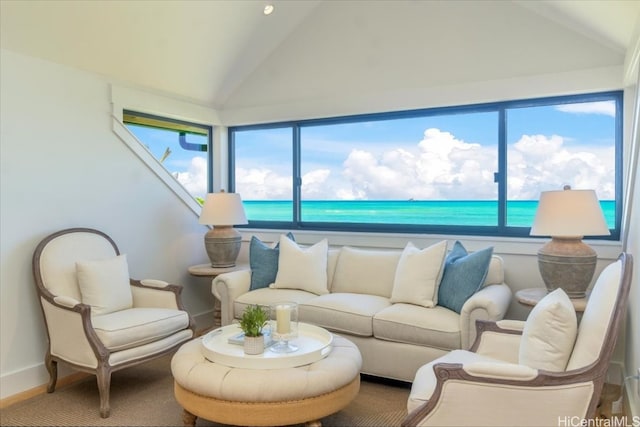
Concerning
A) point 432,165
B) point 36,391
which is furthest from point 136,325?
point 432,165

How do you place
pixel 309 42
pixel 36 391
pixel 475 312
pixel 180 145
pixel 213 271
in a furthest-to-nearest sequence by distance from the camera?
1. pixel 180 145
2. pixel 309 42
3. pixel 213 271
4. pixel 36 391
5. pixel 475 312

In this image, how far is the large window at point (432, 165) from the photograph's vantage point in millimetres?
3512

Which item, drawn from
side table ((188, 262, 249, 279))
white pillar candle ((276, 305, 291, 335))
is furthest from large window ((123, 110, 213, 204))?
white pillar candle ((276, 305, 291, 335))

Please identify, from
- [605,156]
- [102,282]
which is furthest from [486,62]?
[102,282]

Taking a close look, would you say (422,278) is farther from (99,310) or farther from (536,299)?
(99,310)

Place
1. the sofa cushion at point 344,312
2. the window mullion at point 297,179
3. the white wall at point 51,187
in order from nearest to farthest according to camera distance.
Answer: the white wall at point 51,187 < the sofa cushion at point 344,312 < the window mullion at point 297,179

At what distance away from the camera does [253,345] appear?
8.07 feet

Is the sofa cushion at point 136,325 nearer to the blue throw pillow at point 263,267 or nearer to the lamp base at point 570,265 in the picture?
the blue throw pillow at point 263,267

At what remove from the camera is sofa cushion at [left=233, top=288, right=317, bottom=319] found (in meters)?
3.61

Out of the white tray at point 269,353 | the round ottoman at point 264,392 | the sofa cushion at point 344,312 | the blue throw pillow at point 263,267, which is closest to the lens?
the round ottoman at point 264,392

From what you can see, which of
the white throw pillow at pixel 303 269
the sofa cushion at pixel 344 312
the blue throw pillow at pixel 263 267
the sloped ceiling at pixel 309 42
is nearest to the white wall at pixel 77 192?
the sloped ceiling at pixel 309 42

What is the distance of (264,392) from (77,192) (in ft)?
7.62

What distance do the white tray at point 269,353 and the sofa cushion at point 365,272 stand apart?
0.98 metres

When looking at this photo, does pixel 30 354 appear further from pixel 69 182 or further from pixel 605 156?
pixel 605 156
